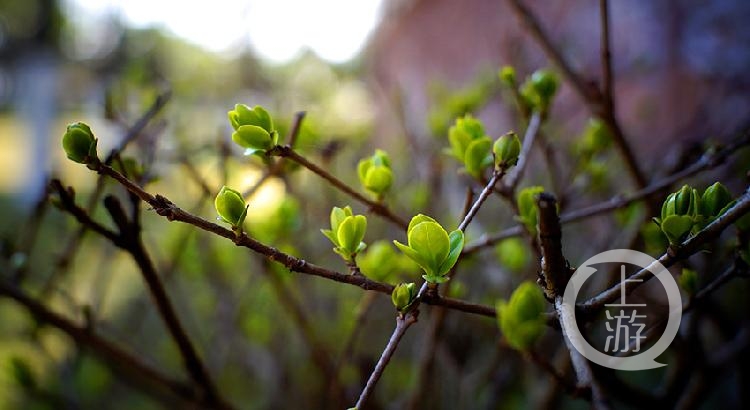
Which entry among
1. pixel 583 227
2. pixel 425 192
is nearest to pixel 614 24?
pixel 583 227

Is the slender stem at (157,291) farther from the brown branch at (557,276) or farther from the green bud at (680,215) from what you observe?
the green bud at (680,215)

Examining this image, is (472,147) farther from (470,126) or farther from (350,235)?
(350,235)

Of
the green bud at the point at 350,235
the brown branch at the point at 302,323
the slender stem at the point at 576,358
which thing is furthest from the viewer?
the brown branch at the point at 302,323

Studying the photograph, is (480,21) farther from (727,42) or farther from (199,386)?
(199,386)

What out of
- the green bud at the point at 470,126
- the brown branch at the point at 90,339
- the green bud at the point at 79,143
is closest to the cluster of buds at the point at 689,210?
the green bud at the point at 470,126

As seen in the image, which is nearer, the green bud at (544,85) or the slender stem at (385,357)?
the slender stem at (385,357)

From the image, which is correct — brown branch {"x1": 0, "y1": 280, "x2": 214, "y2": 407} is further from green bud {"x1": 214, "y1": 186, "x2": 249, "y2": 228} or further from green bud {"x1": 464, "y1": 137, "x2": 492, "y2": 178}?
green bud {"x1": 464, "y1": 137, "x2": 492, "y2": 178}
